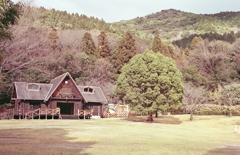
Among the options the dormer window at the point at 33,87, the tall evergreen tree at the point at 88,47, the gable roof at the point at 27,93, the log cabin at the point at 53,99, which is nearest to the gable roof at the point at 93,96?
the log cabin at the point at 53,99

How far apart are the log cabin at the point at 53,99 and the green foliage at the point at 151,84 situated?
1017 centimetres

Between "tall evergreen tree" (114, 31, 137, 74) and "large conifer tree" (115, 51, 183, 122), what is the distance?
98.1 feet

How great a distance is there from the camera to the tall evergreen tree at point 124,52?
2623 inches

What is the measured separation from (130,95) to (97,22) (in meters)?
83.0

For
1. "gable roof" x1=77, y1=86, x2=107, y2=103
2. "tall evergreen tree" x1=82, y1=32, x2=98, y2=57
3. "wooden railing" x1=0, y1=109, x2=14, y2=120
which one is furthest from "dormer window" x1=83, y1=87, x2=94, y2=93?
"tall evergreen tree" x1=82, y1=32, x2=98, y2=57

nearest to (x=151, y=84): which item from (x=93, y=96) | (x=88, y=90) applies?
(x=93, y=96)

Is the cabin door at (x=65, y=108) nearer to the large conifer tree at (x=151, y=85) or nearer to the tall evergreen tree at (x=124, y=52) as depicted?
the large conifer tree at (x=151, y=85)

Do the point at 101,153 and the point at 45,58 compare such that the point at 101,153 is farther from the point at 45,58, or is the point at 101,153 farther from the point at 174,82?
the point at 45,58

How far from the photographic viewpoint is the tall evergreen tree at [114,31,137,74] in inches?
2623

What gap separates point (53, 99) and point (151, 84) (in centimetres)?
1768

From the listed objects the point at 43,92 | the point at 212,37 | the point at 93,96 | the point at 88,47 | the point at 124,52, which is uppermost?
the point at 212,37

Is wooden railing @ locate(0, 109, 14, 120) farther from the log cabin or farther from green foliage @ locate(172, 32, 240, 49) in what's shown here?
green foliage @ locate(172, 32, 240, 49)

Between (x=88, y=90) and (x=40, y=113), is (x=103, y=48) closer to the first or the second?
(x=88, y=90)

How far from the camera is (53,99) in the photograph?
42.1 m
